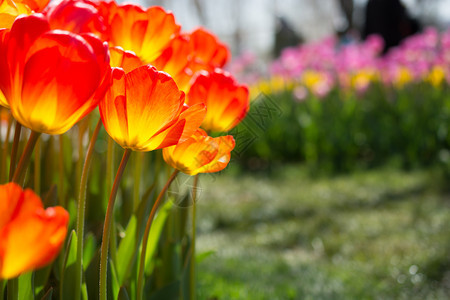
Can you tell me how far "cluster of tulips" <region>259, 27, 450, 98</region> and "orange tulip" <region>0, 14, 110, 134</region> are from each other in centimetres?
532

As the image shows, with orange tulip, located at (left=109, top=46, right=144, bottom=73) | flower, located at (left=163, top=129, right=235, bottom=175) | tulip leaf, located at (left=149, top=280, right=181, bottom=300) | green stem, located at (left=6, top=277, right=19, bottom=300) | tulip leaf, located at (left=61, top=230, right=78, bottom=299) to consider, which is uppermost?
orange tulip, located at (left=109, top=46, right=144, bottom=73)

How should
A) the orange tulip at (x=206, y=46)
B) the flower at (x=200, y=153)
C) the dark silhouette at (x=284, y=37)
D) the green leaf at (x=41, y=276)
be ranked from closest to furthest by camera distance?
the flower at (x=200, y=153) → the green leaf at (x=41, y=276) → the orange tulip at (x=206, y=46) → the dark silhouette at (x=284, y=37)

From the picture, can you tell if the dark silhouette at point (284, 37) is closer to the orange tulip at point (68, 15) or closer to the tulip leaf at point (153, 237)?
the tulip leaf at point (153, 237)

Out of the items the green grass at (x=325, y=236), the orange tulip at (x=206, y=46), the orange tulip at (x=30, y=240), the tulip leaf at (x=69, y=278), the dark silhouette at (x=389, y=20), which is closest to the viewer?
the orange tulip at (x=30, y=240)

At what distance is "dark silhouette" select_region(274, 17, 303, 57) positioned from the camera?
47.5 feet

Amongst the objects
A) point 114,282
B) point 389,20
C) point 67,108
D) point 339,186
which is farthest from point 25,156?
point 389,20

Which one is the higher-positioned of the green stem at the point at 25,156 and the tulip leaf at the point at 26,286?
the green stem at the point at 25,156

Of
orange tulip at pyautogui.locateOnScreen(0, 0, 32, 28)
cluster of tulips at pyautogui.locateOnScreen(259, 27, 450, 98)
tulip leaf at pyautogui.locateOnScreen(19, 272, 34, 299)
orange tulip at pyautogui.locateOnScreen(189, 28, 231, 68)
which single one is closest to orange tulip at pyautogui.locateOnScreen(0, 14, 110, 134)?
orange tulip at pyautogui.locateOnScreen(0, 0, 32, 28)

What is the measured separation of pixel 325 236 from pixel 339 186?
1303 millimetres

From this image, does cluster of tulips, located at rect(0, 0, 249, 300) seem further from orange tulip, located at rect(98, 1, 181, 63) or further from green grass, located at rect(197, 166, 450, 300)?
green grass, located at rect(197, 166, 450, 300)

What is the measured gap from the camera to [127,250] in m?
0.90

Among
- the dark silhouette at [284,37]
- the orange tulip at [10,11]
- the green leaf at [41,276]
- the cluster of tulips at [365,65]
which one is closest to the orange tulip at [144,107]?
the orange tulip at [10,11]

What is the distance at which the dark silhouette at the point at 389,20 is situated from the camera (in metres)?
9.85

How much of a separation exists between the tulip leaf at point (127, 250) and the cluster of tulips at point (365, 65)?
5.02m
